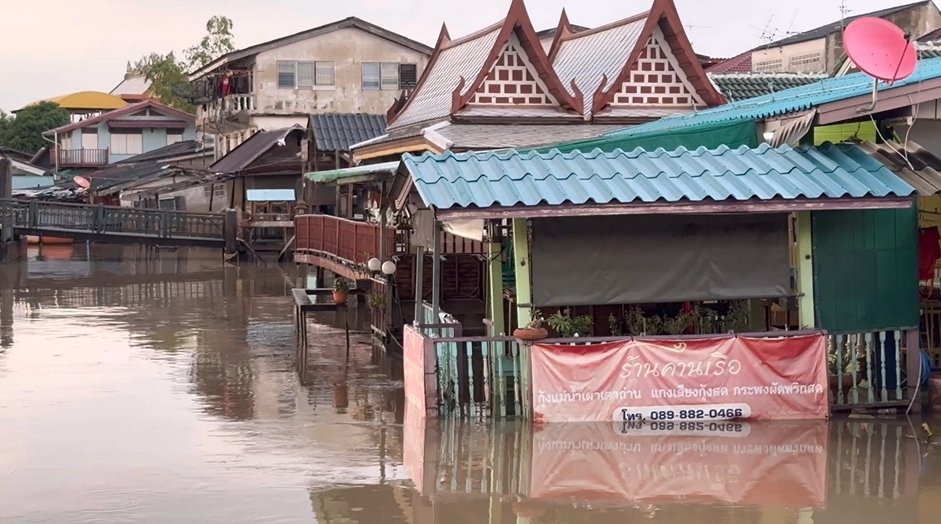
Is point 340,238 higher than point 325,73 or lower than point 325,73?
lower

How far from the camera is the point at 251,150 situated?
1766 inches

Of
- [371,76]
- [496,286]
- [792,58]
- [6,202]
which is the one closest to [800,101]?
[496,286]

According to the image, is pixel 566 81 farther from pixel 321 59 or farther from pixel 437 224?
pixel 321 59

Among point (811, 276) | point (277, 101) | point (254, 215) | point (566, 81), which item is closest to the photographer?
point (811, 276)

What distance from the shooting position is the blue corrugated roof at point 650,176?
12.8 m

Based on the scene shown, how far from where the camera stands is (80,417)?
47.7ft

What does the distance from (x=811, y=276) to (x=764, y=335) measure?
3.26ft

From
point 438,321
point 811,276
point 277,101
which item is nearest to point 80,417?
point 438,321

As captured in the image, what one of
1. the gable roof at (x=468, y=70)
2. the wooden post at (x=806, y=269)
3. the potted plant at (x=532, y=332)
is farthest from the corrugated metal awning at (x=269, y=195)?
the wooden post at (x=806, y=269)

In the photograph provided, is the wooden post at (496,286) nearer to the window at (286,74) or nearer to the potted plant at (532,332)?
the potted plant at (532,332)

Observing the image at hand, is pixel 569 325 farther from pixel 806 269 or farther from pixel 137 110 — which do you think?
pixel 137 110

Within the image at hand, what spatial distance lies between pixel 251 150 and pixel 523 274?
32943 millimetres

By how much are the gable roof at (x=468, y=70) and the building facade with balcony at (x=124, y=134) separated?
48598 millimetres

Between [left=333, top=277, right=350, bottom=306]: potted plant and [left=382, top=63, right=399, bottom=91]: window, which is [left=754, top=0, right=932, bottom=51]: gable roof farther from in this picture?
[left=333, top=277, right=350, bottom=306]: potted plant
